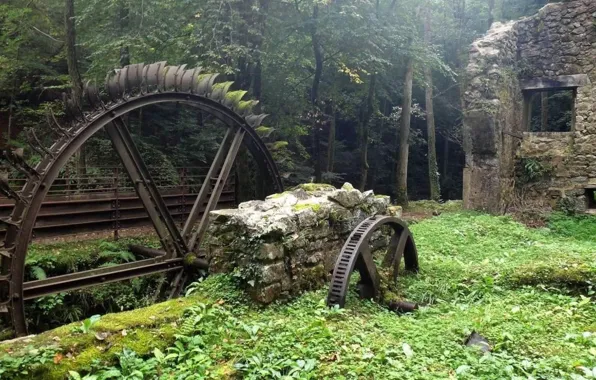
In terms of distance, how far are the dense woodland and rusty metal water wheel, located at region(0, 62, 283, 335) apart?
1068 millimetres

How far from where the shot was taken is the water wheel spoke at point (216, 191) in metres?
7.89

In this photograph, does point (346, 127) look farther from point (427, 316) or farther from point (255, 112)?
point (427, 316)

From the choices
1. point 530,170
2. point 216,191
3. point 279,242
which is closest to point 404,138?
point 530,170

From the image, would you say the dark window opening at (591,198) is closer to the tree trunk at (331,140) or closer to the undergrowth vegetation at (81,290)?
the tree trunk at (331,140)

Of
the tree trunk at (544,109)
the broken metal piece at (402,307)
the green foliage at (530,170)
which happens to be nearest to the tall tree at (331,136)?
the green foliage at (530,170)

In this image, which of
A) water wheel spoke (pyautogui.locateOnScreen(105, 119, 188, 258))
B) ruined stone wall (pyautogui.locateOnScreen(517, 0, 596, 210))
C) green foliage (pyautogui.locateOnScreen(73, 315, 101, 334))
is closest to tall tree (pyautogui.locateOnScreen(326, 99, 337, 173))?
ruined stone wall (pyautogui.locateOnScreen(517, 0, 596, 210))

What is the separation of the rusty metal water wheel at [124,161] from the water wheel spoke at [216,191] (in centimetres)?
2

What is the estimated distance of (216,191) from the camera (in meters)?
8.17

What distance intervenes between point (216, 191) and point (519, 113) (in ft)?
29.5

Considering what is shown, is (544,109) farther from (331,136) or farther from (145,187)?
Result: (145,187)

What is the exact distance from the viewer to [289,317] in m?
4.41

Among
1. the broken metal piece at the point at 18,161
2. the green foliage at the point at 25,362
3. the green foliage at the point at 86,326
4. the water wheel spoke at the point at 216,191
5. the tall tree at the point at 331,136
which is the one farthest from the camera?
the tall tree at the point at 331,136

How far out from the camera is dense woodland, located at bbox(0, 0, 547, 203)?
1071 centimetres

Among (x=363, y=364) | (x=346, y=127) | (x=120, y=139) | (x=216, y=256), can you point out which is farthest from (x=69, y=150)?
(x=346, y=127)
